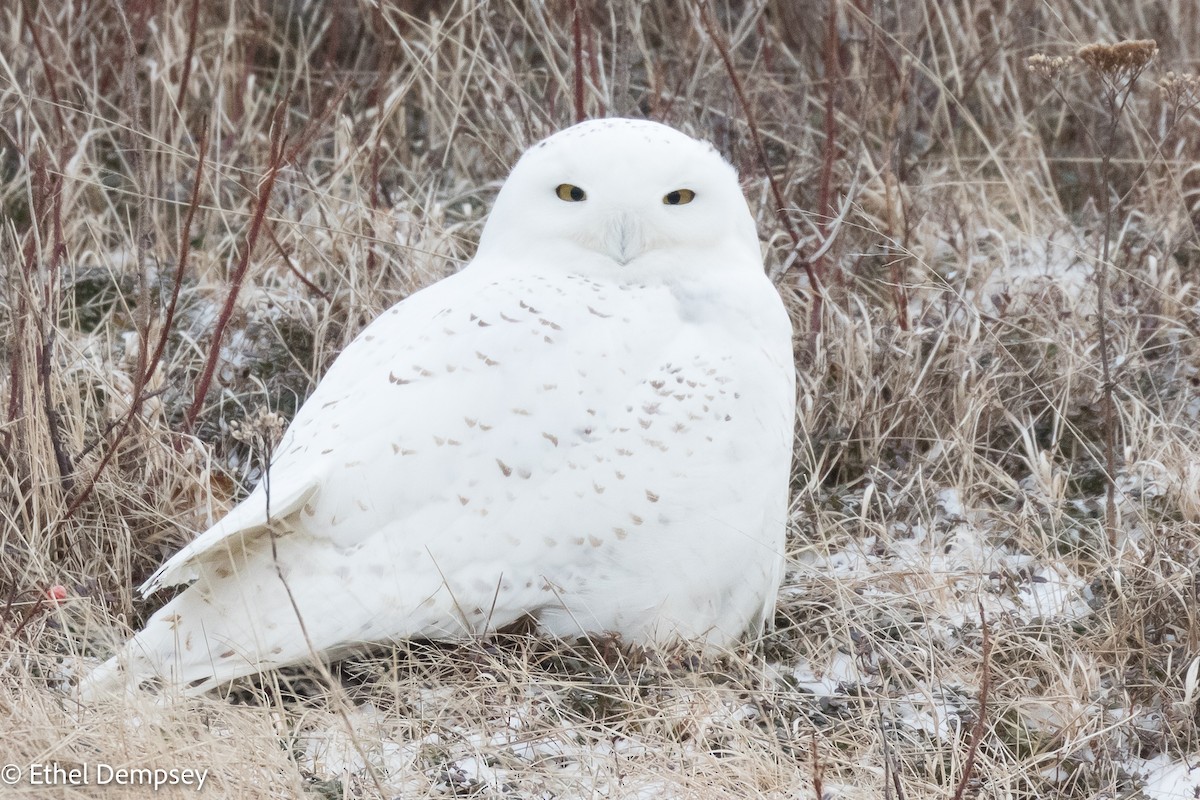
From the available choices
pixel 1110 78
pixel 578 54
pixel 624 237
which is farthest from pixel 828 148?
pixel 624 237

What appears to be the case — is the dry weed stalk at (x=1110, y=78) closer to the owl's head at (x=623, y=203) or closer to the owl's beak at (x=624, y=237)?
the owl's head at (x=623, y=203)

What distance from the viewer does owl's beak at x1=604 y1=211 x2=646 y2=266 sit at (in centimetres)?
266

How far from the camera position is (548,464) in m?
2.47

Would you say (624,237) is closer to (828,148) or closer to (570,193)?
(570,193)

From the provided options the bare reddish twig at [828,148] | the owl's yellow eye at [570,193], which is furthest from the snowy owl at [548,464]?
the bare reddish twig at [828,148]

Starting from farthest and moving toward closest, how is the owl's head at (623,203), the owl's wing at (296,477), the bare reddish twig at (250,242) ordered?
1. the bare reddish twig at (250,242)
2. the owl's head at (623,203)
3. the owl's wing at (296,477)

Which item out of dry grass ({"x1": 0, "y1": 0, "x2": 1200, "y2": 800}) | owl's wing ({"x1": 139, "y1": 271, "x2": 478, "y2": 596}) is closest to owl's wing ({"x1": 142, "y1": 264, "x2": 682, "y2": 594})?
owl's wing ({"x1": 139, "y1": 271, "x2": 478, "y2": 596})

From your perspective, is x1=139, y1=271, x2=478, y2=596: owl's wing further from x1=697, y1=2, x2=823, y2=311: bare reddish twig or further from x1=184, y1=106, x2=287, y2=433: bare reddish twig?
x1=697, y1=2, x2=823, y2=311: bare reddish twig

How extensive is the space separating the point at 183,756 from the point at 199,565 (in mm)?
379

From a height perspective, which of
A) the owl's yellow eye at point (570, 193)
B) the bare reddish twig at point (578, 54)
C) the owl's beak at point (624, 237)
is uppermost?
the bare reddish twig at point (578, 54)

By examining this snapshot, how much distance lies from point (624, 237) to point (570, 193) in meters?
0.14

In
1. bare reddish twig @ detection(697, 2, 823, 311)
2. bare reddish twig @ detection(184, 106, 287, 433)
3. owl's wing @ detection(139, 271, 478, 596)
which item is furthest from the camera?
bare reddish twig @ detection(697, 2, 823, 311)

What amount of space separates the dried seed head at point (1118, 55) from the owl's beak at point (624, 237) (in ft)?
3.01

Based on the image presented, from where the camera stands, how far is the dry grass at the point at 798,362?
8.07 ft
